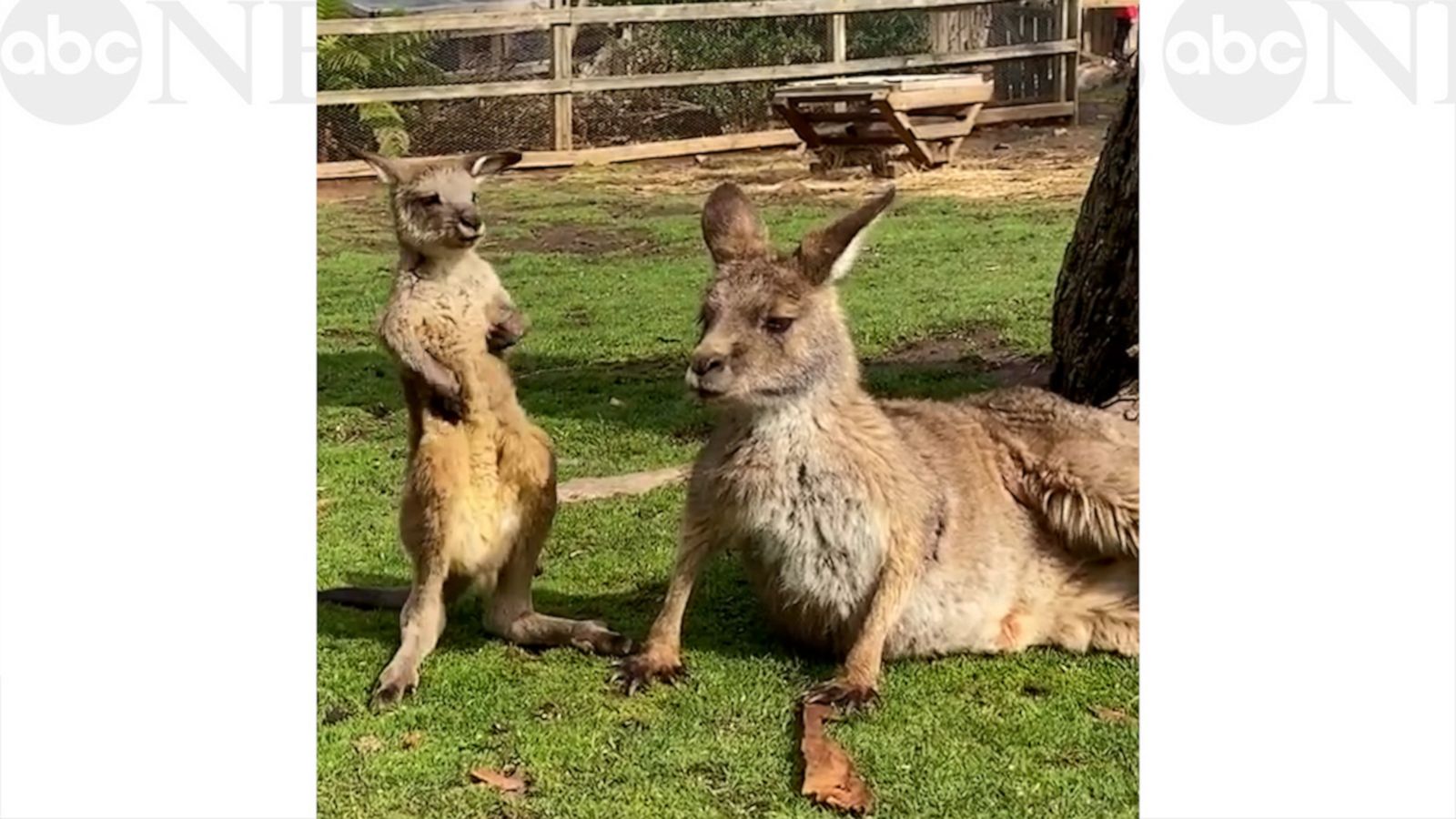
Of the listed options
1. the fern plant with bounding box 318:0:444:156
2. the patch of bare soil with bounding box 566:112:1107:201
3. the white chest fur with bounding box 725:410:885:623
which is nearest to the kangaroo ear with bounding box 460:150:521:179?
the white chest fur with bounding box 725:410:885:623

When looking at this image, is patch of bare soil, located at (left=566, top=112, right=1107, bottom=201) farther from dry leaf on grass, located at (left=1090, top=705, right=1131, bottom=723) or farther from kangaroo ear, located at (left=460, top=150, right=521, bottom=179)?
dry leaf on grass, located at (left=1090, top=705, right=1131, bottom=723)

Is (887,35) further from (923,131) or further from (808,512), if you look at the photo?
(808,512)

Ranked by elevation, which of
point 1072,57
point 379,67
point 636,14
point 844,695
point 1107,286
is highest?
point 636,14

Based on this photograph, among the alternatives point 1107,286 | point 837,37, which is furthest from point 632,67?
point 1107,286

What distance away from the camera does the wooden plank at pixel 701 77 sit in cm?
1085

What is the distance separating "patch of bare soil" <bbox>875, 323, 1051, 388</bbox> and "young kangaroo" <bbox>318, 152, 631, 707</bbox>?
2808 mm

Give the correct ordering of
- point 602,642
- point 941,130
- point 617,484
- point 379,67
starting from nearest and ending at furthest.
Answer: point 602,642
point 617,484
point 379,67
point 941,130

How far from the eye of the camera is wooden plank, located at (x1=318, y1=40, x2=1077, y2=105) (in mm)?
10852

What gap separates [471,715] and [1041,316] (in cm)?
422

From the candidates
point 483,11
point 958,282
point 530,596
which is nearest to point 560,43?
point 483,11

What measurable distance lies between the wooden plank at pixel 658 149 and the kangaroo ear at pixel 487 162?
6.91m

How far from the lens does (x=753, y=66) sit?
42.9ft

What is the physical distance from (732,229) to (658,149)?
320 inches
